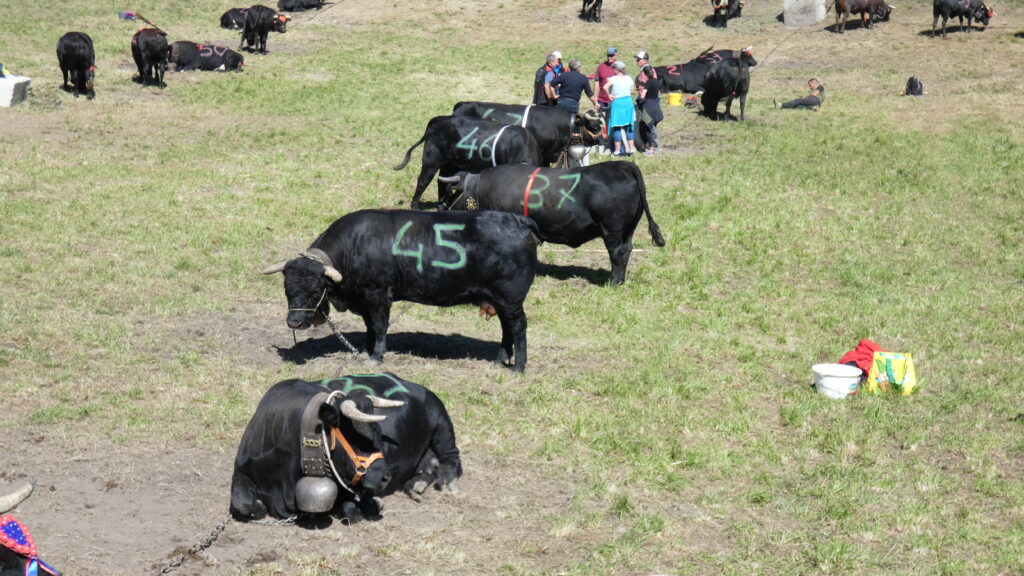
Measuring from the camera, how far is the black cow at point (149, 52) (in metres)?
26.8

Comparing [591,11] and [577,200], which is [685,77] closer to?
[591,11]

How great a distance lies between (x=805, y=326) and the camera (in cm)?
1369

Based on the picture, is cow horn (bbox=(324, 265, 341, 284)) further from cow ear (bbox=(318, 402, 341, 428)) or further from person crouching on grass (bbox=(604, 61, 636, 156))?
person crouching on grass (bbox=(604, 61, 636, 156))

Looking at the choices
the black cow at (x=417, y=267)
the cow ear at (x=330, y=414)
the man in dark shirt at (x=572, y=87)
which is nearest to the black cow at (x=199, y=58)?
the man in dark shirt at (x=572, y=87)

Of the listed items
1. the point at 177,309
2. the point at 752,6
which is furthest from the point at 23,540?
the point at 752,6

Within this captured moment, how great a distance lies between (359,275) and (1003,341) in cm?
761

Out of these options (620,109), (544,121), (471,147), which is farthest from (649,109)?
(471,147)

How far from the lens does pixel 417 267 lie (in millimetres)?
11516

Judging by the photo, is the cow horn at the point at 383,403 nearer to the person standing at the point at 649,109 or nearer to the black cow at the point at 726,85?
the person standing at the point at 649,109

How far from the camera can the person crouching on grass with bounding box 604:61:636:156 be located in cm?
2153

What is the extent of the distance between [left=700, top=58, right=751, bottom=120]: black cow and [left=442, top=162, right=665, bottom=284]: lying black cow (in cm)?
1158

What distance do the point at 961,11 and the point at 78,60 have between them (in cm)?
2582

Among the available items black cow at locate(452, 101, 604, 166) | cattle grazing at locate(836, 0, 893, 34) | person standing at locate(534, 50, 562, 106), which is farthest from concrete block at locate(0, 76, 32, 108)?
cattle grazing at locate(836, 0, 893, 34)

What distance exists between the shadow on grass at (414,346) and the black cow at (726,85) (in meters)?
14.5
